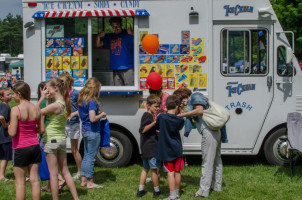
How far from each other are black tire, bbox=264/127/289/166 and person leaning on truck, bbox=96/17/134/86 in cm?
253

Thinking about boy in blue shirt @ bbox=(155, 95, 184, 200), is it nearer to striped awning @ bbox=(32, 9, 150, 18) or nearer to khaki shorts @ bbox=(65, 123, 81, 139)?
khaki shorts @ bbox=(65, 123, 81, 139)

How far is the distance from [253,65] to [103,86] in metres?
2.55

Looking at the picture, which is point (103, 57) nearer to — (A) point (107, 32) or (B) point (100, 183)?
(A) point (107, 32)


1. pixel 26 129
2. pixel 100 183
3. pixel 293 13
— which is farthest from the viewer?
pixel 293 13

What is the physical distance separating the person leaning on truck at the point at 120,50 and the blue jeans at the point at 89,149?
1.43m

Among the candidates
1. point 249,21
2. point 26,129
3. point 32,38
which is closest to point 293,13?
point 249,21

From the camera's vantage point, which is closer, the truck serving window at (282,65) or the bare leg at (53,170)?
the bare leg at (53,170)

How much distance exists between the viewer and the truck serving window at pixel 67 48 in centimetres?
730

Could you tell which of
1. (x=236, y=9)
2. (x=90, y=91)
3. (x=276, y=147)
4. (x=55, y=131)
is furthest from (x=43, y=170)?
(x=236, y=9)

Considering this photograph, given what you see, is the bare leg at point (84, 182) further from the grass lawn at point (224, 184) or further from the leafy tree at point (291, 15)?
the leafy tree at point (291, 15)

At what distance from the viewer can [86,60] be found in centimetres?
729

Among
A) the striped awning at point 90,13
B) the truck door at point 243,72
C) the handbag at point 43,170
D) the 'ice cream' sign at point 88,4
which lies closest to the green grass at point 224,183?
the handbag at point 43,170

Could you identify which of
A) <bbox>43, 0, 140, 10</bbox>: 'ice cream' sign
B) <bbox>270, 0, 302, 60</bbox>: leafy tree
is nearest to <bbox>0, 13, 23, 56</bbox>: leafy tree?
<bbox>270, 0, 302, 60</bbox>: leafy tree

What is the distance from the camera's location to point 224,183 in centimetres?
650
